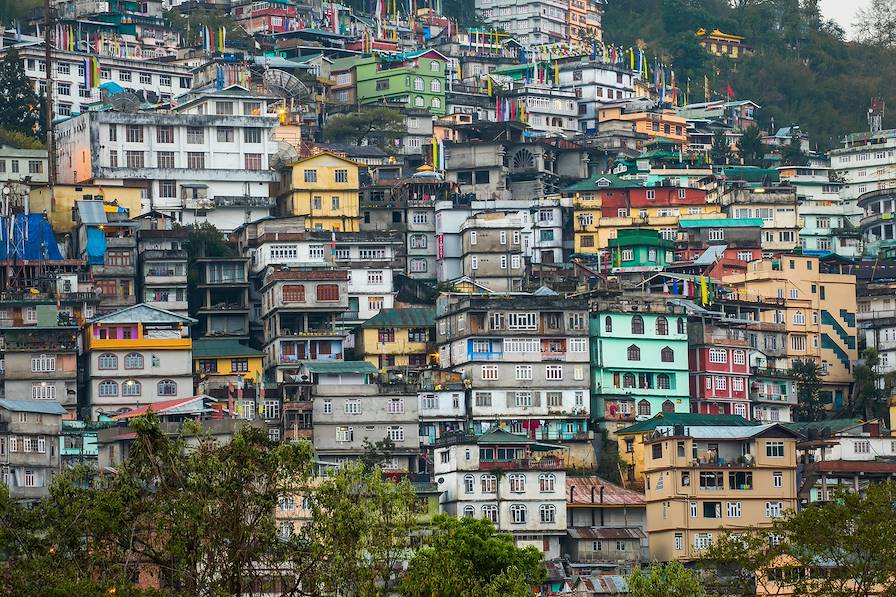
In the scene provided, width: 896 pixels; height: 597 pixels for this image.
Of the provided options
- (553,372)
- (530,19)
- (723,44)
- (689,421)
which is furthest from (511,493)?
(723,44)

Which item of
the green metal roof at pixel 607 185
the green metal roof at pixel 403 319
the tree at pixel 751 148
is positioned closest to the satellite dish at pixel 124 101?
the green metal roof at pixel 403 319

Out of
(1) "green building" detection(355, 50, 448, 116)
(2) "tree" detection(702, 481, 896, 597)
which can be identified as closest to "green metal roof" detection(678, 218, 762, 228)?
(1) "green building" detection(355, 50, 448, 116)

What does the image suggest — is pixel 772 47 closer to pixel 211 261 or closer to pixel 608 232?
pixel 608 232

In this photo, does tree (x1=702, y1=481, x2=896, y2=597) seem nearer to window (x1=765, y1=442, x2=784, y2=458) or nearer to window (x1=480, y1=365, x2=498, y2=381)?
window (x1=765, y1=442, x2=784, y2=458)

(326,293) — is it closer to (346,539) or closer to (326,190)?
(326,190)

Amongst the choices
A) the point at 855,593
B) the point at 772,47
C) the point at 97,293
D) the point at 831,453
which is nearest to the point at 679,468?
the point at 831,453

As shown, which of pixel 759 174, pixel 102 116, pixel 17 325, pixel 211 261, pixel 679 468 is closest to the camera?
pixel 679 468
